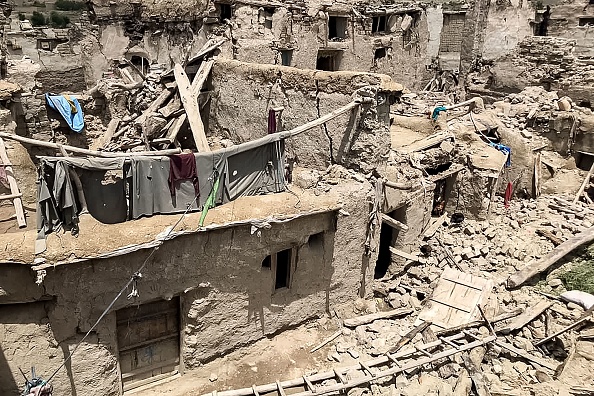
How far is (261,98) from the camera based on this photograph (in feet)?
35.7

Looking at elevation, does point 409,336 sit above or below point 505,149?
below

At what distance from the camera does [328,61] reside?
24.6 metres

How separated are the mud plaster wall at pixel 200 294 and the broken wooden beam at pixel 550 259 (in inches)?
137

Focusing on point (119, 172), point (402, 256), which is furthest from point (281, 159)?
point (402, 256)

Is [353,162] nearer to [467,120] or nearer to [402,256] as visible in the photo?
[402,256]

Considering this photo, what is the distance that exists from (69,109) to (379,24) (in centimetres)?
1775

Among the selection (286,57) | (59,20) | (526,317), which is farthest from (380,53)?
(59,20)

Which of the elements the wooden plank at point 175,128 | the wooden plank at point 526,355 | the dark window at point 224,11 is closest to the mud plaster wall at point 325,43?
the dark window at point 224,11

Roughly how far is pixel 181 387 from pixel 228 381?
822 millimetres

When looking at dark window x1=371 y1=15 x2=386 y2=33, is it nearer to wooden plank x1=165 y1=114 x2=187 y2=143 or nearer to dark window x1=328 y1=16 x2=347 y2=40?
dark window x1=328 y1=16 x2=347 y2=40

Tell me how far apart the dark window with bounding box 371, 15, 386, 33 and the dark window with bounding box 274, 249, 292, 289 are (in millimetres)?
18242

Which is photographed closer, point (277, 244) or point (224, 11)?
point (277, 244)

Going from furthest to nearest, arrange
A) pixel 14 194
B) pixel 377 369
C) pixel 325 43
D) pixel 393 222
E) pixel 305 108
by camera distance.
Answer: pixel 325 43 → pixel 393 222 → pixel 305 108 → pixel 377 369 → pixel 14 194

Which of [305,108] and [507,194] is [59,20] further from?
[507,194]
